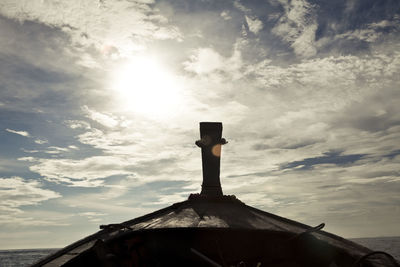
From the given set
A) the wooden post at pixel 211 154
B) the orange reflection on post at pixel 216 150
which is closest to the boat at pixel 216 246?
the wooden post at pixel 211 154

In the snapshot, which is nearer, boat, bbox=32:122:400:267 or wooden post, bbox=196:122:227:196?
boat, bbox=32:122:400:267

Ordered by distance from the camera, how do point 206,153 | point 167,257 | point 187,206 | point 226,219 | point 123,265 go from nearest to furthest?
1. point 123,265
2. point 167,257
3. point 226,219
4. point 187,206
5. point 206,153

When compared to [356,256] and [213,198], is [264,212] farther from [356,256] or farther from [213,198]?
[356,256]

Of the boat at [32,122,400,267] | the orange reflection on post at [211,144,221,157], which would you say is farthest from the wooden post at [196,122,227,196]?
the boat at [32,122,400,267]

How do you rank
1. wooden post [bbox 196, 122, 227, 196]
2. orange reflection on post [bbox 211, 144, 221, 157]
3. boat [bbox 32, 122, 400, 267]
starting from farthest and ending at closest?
1. orange reflection on post [bbox 211, 144, 221, 157]
2. wooden post [bbox 196, 122, 227, 196]
3. boat [bbox 32, 122, 400, 267]

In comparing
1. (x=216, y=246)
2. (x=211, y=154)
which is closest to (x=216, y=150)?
(x=211, y=154)

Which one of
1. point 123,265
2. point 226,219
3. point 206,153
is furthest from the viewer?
point 206,153

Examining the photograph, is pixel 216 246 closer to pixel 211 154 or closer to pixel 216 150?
pixel 211 154

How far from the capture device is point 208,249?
6.55 metres

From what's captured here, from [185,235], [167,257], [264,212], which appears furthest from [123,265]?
[264,212]

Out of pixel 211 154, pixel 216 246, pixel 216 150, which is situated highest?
pixel 216 150

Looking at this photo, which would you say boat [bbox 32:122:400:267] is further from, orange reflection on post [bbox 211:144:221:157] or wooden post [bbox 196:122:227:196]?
orange reflection on post [bbox 211:144:221:157]

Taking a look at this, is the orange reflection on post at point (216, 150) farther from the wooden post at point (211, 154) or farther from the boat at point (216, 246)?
the boat at point (216, 246)

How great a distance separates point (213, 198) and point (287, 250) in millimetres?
2430
